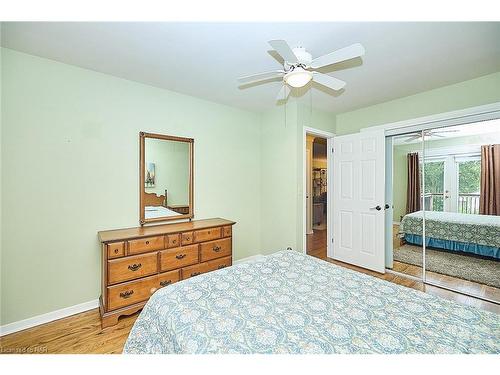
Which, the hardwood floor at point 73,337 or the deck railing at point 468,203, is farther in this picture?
the deck railing at point 468,203

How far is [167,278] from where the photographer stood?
2270 mm

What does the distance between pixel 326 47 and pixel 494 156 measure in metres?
2.57

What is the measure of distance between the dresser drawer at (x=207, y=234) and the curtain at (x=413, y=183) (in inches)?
111

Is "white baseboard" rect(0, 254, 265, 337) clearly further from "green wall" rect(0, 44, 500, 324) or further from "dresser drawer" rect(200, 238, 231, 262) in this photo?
"dresser drawer" rect(200, 238, 231, 262)

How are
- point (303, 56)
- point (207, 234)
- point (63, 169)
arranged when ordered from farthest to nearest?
point (207, 234) < point (63, 169) < point (303, 56)

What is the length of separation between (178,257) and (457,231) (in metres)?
3.81

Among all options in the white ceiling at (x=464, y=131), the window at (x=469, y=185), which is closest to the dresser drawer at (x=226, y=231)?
the white ceiling at (x=464, y=131)

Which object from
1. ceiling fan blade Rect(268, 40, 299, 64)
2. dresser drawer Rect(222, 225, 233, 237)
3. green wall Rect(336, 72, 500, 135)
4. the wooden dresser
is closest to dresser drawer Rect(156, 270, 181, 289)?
the wooden dresser

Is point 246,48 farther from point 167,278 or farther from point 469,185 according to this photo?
point 469,185

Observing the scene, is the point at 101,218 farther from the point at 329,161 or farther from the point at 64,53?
the point at 329,161

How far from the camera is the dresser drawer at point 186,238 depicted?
94.2 inches

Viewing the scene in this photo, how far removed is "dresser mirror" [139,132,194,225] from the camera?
2586 mm

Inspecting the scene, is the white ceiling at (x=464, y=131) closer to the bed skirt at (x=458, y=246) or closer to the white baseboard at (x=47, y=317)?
the bed skirt at (x=458, y=246)

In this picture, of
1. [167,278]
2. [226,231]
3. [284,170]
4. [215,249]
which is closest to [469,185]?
[284,170]
